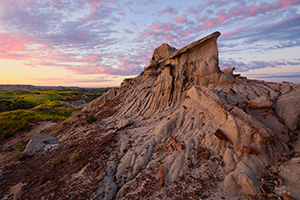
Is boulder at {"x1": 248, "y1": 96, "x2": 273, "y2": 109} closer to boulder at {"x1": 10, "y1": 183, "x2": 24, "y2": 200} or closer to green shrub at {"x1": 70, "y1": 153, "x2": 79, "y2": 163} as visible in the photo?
green shrub at {"x1": 70, "y1": 153, "x2": 79, "y2": 163}

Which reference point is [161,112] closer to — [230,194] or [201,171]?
[201,171]

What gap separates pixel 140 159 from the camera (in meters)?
8.64

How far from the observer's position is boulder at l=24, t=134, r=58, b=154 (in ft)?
40.7

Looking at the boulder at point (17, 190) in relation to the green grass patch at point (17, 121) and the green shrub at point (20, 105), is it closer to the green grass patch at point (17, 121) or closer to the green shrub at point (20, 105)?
the green grass patch at point (17, 121)

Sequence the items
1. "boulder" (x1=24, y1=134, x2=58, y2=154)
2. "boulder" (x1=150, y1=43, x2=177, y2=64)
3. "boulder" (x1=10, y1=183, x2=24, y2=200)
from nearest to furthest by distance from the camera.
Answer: "boulder" (x1=10, y1=183, x2=24, y2=200) → "boulder" (x1=24, y1=134, x2=58, y2=154) → "boulder" (x1=150, y1=43, x2=177, y2=64)

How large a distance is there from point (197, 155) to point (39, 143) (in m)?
13.5

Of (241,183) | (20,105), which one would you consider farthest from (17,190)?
(20,105)

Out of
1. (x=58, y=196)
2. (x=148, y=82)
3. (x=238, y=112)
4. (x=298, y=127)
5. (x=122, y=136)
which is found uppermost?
(x=148, y=82)

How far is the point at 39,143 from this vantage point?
42.9ft

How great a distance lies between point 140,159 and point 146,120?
4.54 m

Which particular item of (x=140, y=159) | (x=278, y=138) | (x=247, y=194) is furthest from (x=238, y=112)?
(x=140, y=159)

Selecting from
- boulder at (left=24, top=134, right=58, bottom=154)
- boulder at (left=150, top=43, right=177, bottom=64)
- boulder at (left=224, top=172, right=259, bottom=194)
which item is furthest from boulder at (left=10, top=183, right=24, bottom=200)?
boulder at (left=150, top=43, right=177, bottom=64)

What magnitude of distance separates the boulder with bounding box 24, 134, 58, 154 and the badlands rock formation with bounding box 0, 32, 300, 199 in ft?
2.73

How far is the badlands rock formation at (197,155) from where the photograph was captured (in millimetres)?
6598
